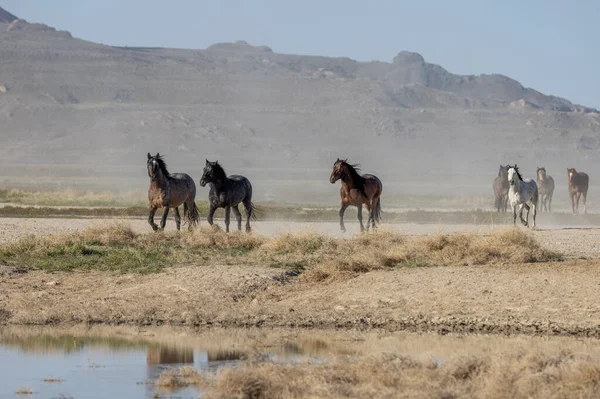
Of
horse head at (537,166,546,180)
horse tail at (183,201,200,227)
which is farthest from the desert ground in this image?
horse head at (537,166,546,180)

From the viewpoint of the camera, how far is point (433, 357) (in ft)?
44.3

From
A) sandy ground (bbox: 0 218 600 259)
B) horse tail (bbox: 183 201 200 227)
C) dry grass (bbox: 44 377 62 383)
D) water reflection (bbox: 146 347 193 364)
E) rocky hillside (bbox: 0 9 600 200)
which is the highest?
rocky hillside (bbox: 0 9 600 200)

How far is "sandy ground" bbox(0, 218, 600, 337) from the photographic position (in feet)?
53.4

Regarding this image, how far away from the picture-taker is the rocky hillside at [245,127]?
14275 cm

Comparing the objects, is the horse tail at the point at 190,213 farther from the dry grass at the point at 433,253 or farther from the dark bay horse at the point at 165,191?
the dry grass at the point at 433,253

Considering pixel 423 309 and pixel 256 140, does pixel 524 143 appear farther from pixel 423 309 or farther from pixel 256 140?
pixel 423 309

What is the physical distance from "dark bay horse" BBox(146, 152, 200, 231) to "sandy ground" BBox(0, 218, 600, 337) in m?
7.29

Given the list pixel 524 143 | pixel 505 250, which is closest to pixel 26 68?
pixel 524 143

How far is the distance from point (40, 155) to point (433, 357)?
438 ft

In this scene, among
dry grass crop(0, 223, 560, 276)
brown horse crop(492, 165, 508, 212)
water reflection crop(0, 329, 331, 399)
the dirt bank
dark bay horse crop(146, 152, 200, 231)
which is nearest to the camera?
water reflection crop(0, 329, 331, 399)

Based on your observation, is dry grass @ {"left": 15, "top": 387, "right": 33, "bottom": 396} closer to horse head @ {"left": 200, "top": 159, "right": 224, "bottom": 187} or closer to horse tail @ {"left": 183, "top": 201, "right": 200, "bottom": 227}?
horse head @ {"left": 200, "top": 159, "right": 224, "bottom": 187}

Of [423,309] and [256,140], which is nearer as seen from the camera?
[423,309]

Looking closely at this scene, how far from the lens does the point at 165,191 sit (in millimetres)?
28172

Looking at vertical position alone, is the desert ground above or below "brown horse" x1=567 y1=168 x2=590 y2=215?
below
